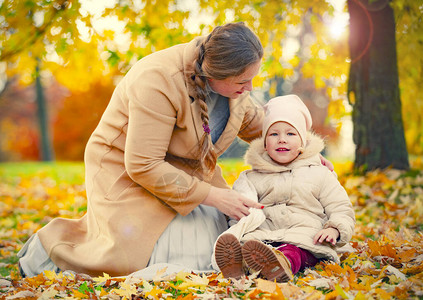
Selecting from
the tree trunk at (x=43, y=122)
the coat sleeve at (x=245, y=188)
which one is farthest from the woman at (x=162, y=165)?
the tree trunk at (x=43, y=122)

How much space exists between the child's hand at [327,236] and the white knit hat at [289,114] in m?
0.60

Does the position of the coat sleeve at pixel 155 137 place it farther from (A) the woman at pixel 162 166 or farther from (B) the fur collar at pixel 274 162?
(B) the fur collar at pixel 274 162

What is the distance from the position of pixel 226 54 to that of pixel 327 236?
1142 mm

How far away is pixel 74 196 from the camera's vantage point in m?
6.10

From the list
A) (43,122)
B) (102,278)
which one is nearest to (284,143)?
(102,278)

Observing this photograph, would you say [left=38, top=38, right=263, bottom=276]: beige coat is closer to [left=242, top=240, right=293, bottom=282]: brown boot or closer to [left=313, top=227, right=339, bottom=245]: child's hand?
[left=242, top=240, right=293, bottom=282]: brown boot

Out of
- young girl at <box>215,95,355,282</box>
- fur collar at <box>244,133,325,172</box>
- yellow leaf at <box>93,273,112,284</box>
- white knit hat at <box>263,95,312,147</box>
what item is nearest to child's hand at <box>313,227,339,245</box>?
young girl at <box>215,95,355,282</box>

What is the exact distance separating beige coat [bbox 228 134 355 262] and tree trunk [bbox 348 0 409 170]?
9.64 ft

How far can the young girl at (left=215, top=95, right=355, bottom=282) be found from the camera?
238 cm

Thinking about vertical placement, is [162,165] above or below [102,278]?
above

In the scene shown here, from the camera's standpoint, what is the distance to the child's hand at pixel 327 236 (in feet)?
8.05

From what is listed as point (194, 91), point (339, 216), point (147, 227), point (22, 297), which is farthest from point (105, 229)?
point (339, 216)

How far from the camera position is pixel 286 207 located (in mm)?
2703

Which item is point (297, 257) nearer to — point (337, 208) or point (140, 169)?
point (337, 208)
